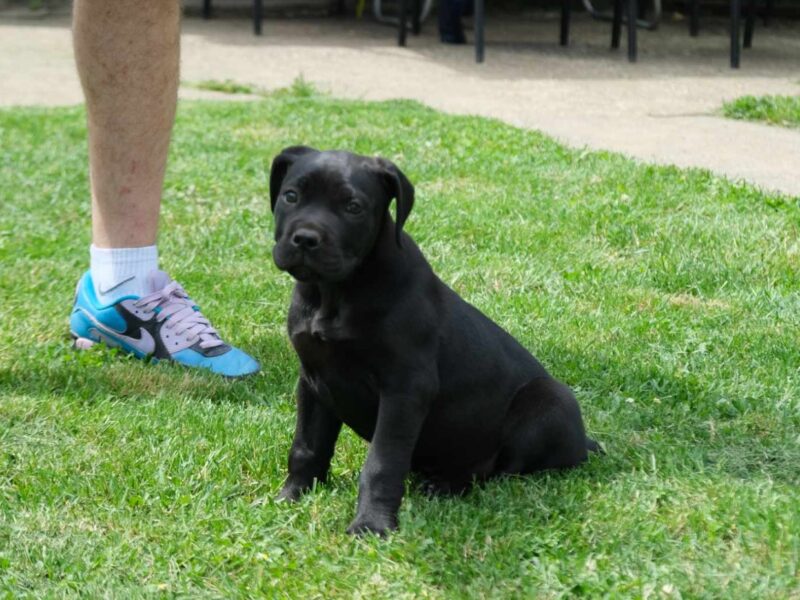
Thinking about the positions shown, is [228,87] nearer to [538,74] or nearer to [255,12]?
[255,12]

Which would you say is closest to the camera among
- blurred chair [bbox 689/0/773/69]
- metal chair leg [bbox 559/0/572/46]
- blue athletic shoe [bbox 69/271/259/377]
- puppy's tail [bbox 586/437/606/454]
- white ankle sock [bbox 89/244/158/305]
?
puppy's tail [bbox 586/437/606/454]

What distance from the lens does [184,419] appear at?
11.3 ft

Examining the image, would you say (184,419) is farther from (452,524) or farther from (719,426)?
(719,426)

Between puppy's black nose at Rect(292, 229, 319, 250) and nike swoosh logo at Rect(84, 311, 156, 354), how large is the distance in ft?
5.42

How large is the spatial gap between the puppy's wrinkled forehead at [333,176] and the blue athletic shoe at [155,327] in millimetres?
1363

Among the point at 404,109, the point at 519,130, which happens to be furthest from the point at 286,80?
the point at 519,130

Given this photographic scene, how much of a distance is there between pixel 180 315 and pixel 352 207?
1620mm

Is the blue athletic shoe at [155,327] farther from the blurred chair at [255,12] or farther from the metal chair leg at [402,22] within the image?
the blurred chair at [255,12]

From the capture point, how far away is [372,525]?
2697mm

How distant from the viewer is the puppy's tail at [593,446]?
3.16m

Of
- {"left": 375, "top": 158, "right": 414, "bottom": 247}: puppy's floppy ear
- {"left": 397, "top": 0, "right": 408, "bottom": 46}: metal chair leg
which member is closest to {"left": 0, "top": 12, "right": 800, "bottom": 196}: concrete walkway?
{"left": 397, "top": 0, "right": 408, "bottom": 46}: metal chair leg

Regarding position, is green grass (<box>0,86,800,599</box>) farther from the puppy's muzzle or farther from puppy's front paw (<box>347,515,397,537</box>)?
the puppy's muzzle

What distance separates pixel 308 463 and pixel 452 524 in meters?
0.38

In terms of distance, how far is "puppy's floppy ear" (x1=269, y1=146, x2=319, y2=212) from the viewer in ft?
8.95
